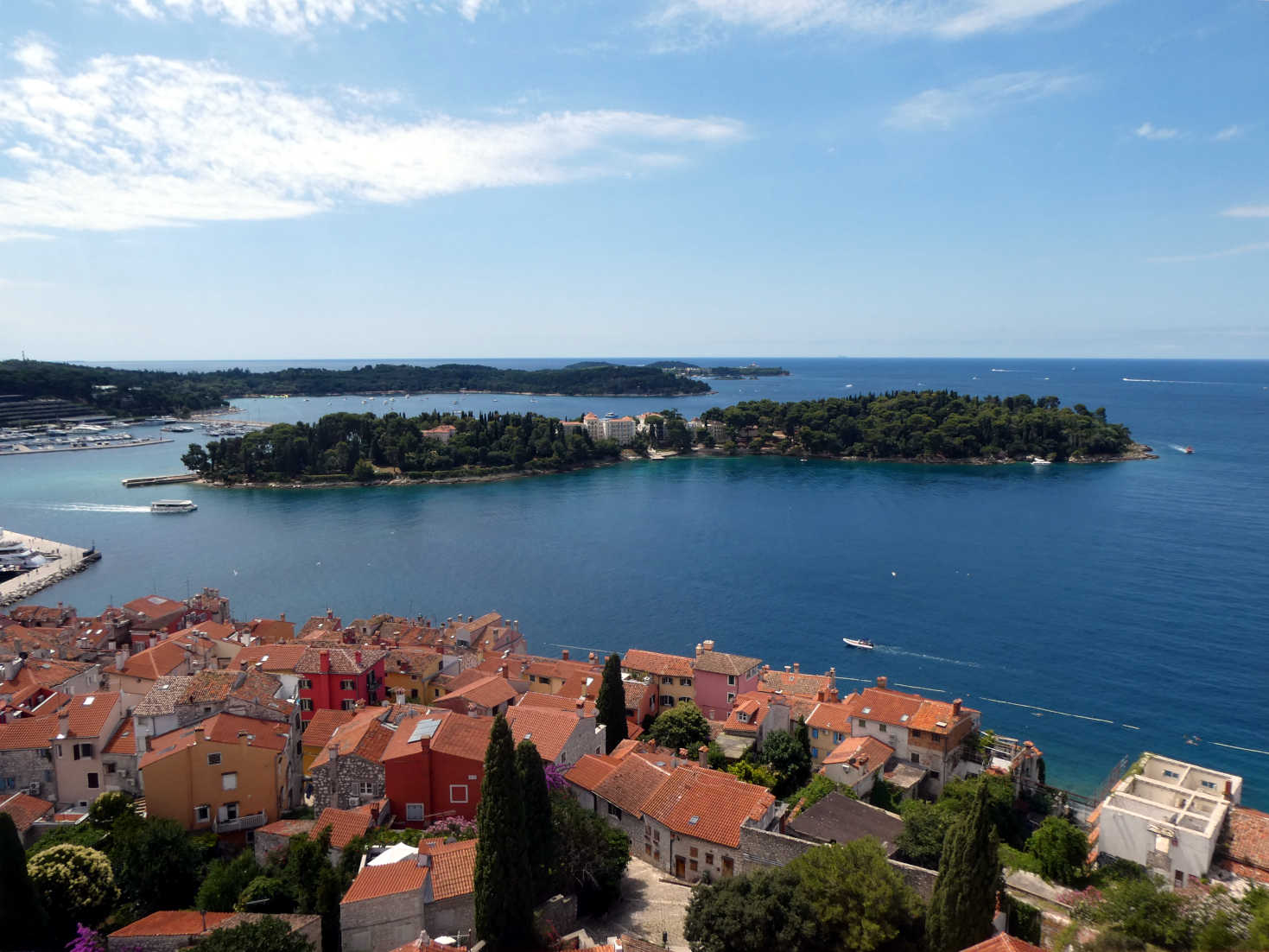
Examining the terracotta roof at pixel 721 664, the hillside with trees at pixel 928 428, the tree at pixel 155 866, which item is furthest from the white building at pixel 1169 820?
the hillside with trees at pixel 928 428

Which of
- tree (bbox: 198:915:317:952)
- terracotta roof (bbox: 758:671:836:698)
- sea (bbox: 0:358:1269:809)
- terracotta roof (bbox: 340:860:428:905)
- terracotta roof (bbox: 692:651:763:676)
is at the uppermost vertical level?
tree (bbox: 198:915:317:952)

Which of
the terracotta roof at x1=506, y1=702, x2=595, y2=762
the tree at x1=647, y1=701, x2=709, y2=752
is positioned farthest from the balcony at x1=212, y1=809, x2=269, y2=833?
the tree at x1=647, y1=701, x2=709, y2=752

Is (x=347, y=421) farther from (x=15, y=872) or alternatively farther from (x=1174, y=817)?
(x=1174, y=817)

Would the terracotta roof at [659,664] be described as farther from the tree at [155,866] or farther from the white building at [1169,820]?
the tree at [155,866]

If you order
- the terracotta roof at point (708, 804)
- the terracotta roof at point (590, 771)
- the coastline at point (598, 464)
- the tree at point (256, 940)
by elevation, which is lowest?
the coastline at point (598, 464)

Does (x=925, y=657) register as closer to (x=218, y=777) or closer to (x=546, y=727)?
(x=546, y=727)

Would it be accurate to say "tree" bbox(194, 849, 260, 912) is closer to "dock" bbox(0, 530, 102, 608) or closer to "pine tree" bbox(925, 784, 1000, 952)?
"pine tree" bbox(925, 784, 1000, 952)
